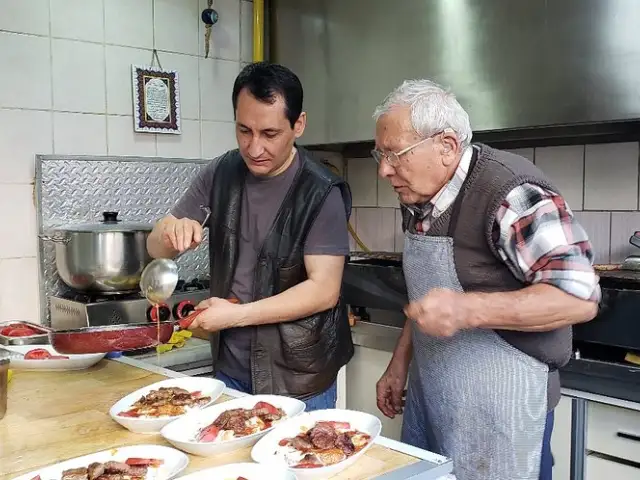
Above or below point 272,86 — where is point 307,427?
below

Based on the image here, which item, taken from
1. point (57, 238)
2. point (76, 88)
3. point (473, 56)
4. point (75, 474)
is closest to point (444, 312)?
point (75, 474)

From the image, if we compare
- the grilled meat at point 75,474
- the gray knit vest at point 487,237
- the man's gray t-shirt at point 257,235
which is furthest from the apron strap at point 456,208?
the grilled meat at point 75,474

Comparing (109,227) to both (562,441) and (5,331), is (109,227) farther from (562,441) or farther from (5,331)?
(562,441)

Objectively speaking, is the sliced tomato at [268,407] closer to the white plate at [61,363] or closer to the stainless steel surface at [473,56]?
the white plate at [61,363]

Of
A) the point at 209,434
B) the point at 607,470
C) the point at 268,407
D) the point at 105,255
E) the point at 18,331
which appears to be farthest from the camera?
the point at 105,255

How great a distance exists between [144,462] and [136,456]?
37 millimetres

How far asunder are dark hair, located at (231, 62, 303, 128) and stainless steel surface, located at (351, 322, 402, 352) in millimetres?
1045

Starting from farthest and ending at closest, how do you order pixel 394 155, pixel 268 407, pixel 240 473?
pixel 394 155 < pixel 268 407 < pixel 240 473

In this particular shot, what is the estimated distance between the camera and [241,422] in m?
1.29

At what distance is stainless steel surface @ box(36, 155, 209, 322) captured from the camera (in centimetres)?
259

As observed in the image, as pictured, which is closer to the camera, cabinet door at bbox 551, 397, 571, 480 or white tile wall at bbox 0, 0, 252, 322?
cabinet door at bbox 551, 397, 571, 480

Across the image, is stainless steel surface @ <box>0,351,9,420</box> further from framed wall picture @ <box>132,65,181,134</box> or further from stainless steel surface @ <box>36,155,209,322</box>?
framed wall picture @ <box>132,65,181,134</box>

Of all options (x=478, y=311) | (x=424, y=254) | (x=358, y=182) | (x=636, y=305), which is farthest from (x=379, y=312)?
(x=478, y=311)

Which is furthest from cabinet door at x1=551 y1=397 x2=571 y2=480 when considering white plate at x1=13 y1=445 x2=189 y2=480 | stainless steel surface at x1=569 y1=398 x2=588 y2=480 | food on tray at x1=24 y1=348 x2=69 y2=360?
food on tray at x1=24 y1=348 x2=69 y2=360
